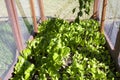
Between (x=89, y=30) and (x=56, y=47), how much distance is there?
775 millimetres

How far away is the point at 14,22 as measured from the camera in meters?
3.04

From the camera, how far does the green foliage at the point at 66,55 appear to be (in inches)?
115

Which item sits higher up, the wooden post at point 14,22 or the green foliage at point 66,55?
the wooden post at point 14,22

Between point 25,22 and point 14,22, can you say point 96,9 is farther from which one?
point 14,22

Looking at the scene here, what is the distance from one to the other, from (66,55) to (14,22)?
2.69 feet

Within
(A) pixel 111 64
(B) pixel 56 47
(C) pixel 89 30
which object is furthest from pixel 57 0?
(A) pixel 111 64

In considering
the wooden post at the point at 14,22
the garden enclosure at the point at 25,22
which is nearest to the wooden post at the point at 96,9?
the garden enclosure at the point at 25,22

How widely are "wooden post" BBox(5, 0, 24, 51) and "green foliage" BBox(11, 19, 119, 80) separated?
145 mm

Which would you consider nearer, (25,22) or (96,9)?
(25,22)

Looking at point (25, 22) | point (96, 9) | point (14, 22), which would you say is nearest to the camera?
point (14, 22)

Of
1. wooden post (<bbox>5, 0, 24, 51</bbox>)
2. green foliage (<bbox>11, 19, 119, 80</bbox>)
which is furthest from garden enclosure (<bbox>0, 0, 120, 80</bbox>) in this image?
green foliage (<bbox>11, 19, 119, 80</bbox>)

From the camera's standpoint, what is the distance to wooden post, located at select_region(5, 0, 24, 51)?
286 cm

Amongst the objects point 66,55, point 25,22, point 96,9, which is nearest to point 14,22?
point 25,22

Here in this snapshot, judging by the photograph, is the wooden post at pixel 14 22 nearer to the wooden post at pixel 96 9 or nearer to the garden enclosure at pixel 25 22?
the garden enclosure at pixel 25 22
